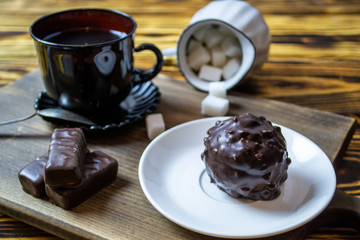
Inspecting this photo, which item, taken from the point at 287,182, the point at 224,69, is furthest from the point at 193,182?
the point at 224,69

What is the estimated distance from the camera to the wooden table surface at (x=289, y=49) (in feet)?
4.65

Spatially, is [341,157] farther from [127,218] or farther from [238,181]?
[127,218]

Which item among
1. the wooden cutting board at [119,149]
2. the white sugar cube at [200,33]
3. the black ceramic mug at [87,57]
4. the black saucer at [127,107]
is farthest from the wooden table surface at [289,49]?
the black ceramic mug at [87,57]

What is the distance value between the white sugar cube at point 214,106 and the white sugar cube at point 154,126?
7.5 inches

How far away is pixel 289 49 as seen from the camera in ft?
7.00

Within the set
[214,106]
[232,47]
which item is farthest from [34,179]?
[232,47]

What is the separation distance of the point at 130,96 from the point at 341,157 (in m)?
0.82

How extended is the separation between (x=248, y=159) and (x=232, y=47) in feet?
2.77

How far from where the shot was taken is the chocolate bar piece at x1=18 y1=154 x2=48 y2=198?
1092 millimetres

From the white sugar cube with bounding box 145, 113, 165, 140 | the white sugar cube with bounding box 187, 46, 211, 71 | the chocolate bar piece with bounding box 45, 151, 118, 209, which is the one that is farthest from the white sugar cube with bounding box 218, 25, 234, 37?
the chocolate bar piece with bounding box 45, 151, 118, 209

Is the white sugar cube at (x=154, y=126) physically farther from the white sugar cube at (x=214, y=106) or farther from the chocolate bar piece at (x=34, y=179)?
the chocolate bar piece at (x=34, y=179)

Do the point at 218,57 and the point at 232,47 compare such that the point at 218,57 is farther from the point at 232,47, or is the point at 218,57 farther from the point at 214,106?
the point at 214,106

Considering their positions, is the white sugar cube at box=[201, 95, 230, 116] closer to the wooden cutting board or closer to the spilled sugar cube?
the wooden cutting board

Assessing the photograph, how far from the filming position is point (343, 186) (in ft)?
4.09
